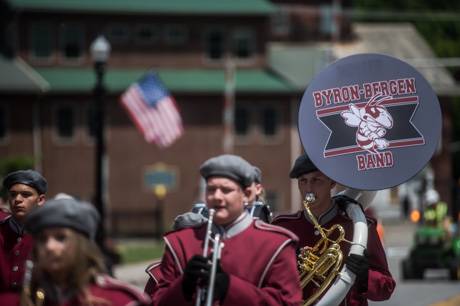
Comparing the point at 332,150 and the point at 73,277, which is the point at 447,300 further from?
the point at 73,277

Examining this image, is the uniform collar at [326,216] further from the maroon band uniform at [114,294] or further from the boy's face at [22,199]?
the maroon band uniform at [114,294]

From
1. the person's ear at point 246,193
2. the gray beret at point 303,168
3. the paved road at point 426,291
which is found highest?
the person's ear at point 246,193

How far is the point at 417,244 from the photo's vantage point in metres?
30.8

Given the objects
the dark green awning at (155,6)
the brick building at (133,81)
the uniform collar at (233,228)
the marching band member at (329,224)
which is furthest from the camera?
the dark green awning at (155,6)

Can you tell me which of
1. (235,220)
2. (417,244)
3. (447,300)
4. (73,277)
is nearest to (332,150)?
(235,220)

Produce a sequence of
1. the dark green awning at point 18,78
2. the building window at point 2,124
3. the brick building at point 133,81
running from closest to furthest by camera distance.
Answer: the dark green awning at point 18,78 → the building window at point 2,124 → the brick building at point 133,81

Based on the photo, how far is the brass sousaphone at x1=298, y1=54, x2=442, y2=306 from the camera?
8.43m

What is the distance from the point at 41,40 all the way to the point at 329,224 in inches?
2340

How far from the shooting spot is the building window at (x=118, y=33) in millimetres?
67312

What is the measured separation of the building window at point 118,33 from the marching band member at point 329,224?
195 feet

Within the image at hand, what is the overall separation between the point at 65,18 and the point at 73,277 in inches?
2445

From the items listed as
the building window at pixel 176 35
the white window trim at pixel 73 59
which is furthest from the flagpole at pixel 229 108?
the white window trim at pixel 73 59

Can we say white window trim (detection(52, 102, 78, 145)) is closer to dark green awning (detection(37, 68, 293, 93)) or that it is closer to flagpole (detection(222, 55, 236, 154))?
dark green awning (detection(37, 68, 293, 93))

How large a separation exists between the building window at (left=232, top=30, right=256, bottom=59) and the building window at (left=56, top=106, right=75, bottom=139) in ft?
27.7
